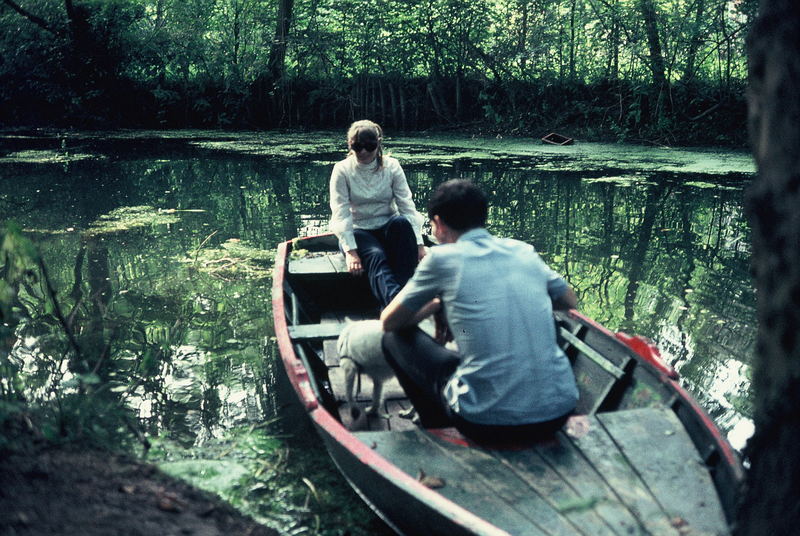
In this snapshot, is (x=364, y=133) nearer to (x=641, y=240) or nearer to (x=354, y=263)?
(x=354, y=263)

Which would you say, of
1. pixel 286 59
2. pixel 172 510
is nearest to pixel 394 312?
pixel 172 510

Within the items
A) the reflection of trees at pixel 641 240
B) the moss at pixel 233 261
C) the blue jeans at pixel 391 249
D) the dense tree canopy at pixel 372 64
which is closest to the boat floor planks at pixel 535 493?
the blue jeans at pixel 391 249

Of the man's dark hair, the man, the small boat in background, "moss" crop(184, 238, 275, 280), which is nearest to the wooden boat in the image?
the man

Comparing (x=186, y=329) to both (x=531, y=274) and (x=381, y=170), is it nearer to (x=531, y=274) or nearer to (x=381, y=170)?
(x=381, y=170)

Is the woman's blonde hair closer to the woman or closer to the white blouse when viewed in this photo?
the woman

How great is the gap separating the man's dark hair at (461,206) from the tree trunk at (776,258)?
1.13 m

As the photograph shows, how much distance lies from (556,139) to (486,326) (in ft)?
42.8

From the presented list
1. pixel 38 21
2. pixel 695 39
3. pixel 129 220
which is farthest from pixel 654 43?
pixel 38 21

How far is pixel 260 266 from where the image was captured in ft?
21.7

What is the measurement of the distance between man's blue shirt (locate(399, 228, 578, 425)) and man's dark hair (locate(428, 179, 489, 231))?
50mm

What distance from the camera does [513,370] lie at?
2408 millimetres

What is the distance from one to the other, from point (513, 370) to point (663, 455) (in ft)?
2.34

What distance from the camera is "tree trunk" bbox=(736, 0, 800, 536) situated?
136 centimetres

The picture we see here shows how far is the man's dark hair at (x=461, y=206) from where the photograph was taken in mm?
2512
